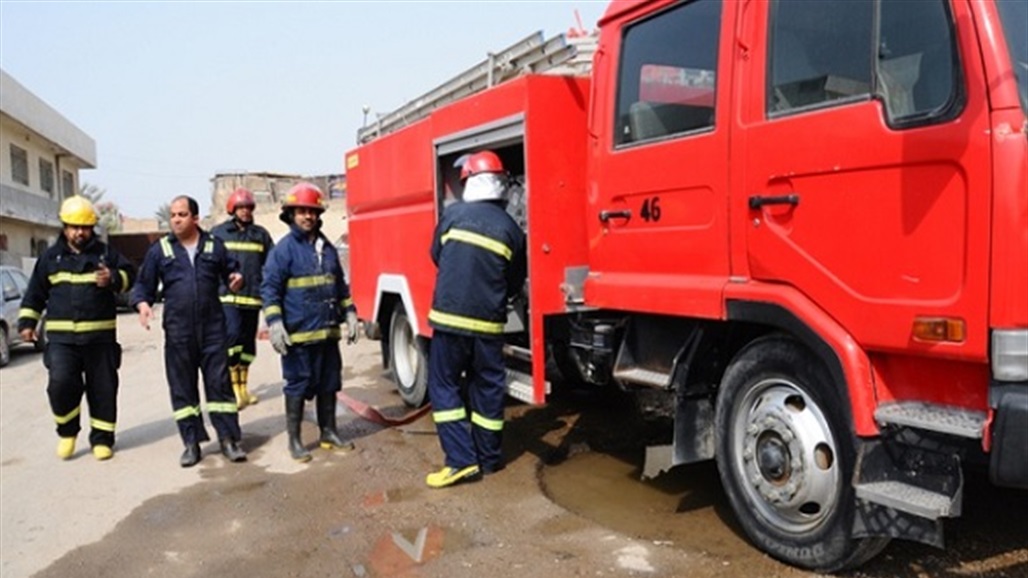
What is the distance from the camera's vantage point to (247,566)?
3.75 metres

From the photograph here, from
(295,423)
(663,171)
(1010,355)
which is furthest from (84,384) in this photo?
(1010,355)

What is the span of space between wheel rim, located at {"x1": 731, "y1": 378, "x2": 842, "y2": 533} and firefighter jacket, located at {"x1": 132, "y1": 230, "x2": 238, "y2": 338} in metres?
3.77

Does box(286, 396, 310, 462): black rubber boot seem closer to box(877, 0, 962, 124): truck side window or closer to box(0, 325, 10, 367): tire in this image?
box(877, 0, 962, 124): truck side window

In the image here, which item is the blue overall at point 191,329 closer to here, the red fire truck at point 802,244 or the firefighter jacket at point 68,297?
the firefighter jacket at point 68,297

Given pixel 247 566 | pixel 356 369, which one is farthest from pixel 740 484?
pixel 356 369

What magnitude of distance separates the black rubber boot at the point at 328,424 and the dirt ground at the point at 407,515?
0.15 metres

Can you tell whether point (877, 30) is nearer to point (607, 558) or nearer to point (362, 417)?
point (607, 558)

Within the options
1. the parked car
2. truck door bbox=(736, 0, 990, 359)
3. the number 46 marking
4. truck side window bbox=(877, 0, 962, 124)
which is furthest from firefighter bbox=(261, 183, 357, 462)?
the parked car

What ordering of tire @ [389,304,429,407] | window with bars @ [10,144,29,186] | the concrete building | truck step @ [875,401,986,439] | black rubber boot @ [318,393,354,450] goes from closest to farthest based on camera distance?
truck step @ [875,401,986,439]
black rubber boot @ [318,393,354,450]
tire @ [389,304,429,407]
the concrete building
window with bars @ [10,144,29,186]

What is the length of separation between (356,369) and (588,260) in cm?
563

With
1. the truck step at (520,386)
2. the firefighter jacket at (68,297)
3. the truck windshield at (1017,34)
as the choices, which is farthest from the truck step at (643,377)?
the firefighter jacket at (68,297)

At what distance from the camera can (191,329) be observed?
18.2 feet

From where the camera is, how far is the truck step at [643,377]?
3.77 meters

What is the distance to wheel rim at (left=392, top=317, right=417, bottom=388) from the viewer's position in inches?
264
